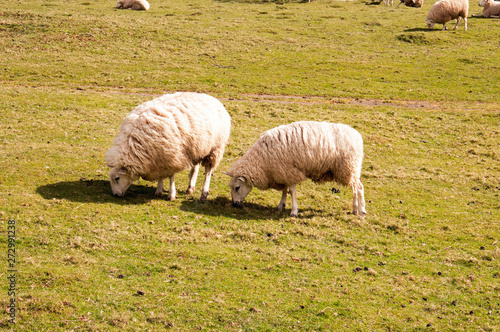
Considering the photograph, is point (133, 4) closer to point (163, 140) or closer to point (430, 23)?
point (430, 23)

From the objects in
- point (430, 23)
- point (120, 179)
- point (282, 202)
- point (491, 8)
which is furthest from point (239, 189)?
point (491, 8)

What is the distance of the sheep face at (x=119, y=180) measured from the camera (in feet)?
36.7

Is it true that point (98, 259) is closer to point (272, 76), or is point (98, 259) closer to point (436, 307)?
point (436, 307)

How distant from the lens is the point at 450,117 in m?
20.3

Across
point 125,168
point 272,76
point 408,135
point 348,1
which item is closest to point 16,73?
point 272,76

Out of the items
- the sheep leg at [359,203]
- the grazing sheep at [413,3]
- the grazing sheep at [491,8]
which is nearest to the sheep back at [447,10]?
the grazing sheep at [491,8]

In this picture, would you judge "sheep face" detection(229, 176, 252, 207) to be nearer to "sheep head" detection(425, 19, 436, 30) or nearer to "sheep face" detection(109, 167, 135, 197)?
"sheep face" detection(109, 167, 135, 197)

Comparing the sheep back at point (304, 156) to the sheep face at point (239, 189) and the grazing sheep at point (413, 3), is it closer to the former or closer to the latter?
the sheep face at point (239, 189)

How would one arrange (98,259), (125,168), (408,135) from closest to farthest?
(98,259) → (125,168) → (408,135)

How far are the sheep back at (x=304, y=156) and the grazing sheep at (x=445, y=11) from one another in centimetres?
2306

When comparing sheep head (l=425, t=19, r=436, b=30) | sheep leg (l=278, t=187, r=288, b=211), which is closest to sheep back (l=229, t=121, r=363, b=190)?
sheep leg (l=278, t=187, r=288, b=211)

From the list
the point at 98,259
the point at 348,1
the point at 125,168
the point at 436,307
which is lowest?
the point at 436,307

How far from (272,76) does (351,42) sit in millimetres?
8066

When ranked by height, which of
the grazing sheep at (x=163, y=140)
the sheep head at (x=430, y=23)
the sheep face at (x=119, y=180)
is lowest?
the sheep face at (x=119, y=180)
